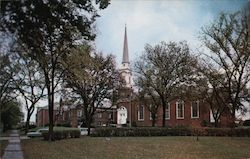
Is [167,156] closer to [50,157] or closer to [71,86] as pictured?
[50,157]

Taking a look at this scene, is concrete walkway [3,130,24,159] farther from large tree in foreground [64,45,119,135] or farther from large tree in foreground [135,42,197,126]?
large tree in foreground [135,42,197,126]

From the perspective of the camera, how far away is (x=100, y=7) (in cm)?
923

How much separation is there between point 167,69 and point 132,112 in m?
28.2

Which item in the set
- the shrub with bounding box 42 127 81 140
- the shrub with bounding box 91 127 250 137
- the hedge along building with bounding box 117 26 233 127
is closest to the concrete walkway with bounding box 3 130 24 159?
the shrub with bounding box 42 127 81 140

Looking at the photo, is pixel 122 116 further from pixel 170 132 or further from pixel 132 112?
pixel 170 132

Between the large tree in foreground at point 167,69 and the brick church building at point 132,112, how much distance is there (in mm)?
4379

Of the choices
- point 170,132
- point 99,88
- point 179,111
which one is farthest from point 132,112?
point 170,132

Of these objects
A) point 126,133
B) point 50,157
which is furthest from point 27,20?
point 126,133

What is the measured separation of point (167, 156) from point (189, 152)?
1921 mm

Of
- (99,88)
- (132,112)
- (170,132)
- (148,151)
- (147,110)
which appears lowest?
(148,151)

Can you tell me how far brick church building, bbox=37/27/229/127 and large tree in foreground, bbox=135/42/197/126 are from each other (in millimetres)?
4379

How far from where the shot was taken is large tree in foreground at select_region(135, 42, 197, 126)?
30.6 m

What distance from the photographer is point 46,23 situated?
8516mm

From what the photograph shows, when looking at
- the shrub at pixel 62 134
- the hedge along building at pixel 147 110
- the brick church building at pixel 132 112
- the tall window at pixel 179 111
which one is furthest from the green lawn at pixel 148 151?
the tall window at pixel 179 111
